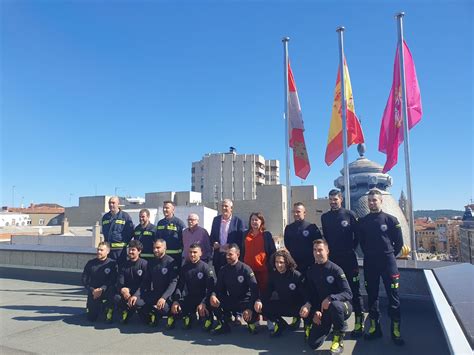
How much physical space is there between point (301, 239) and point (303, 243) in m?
0.06

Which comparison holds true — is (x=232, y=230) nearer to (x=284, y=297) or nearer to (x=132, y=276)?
(x=284, y=297)

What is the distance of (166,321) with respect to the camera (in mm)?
5055

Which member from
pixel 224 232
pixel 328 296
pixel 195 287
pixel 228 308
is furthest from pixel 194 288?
Result: pixel 328 296

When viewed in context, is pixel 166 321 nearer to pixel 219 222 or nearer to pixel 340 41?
pixel 219 222

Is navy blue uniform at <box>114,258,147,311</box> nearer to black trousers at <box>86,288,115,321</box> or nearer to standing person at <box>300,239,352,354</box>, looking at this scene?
black trousers at <box>86,288,115,321</box>

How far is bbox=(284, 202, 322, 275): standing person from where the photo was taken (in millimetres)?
4711

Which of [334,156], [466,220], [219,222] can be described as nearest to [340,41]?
[334,156]

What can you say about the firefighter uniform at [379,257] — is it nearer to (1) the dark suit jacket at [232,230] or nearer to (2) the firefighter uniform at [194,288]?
(1) the dark suit jacket at [232,230]

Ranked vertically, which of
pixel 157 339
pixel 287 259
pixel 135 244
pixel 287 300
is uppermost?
pixel 135 244

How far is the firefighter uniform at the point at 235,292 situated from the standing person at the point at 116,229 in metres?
2.18

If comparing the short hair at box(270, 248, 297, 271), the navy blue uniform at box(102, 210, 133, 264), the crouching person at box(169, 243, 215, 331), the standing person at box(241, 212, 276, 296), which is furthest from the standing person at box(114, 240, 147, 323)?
the short hair at box(270, 248, 297, 271)

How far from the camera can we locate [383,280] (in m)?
4.25

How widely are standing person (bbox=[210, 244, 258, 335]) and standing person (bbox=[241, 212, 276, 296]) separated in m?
0.26

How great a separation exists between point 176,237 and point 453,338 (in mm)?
3989
